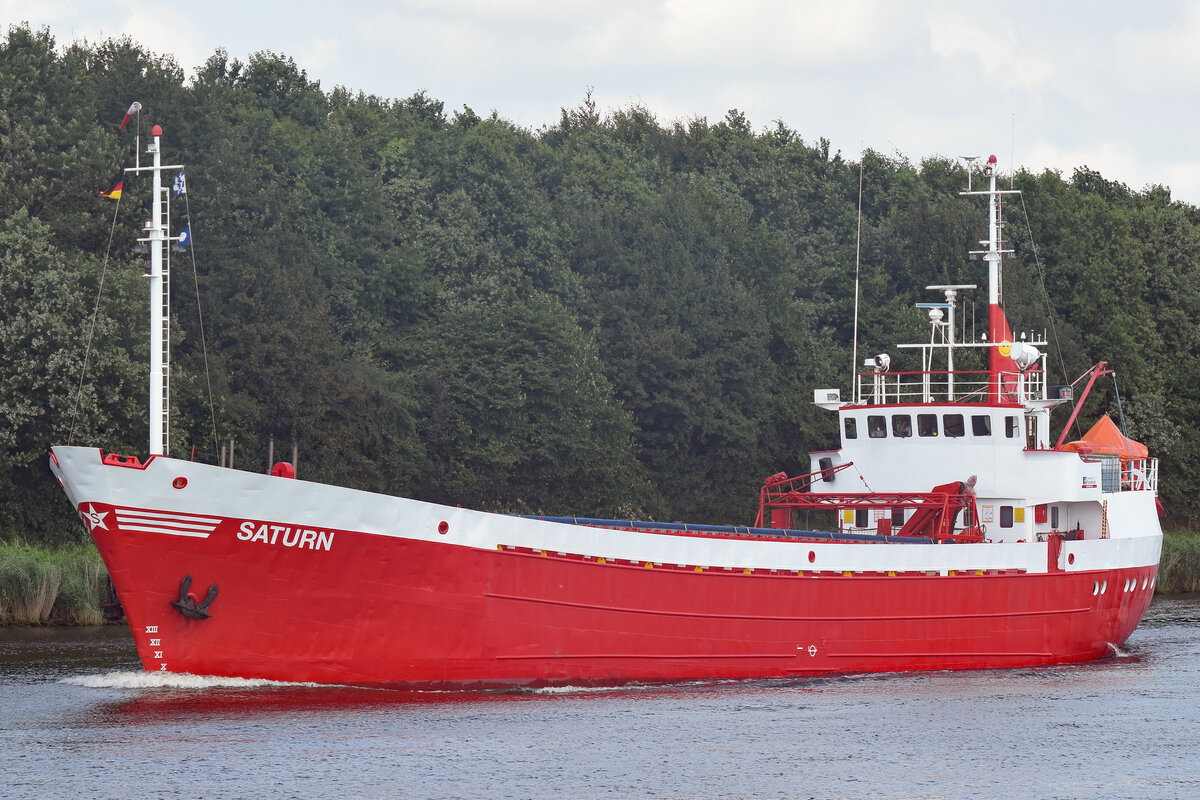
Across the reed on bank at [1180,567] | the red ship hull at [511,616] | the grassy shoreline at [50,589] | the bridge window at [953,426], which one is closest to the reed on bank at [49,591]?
the grassy shoreline at [50,589]

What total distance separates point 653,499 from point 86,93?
1102 inches

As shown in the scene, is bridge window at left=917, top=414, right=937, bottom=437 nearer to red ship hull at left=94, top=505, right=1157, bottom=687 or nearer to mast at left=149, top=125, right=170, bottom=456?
red ship hull at left=94, top=505, right=1157, bottom=687

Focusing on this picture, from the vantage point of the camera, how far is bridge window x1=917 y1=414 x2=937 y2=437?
120 ft

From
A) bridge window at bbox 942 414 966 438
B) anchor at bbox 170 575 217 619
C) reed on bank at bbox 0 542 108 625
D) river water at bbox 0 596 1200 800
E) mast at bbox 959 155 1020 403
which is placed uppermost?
mast at bbox 959 155 1020 403

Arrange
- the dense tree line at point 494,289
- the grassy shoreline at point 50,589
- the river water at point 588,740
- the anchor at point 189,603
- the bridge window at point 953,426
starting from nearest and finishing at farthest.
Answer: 1. the river water at point 588,740
2. the anchor at point 189,603
3. the bridge window at point 953,426
4. the grassy shoreline at point 50,589
5. the dense tree line at point 494,289

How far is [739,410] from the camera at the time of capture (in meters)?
72.2

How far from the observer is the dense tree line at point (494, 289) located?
52.6 metres

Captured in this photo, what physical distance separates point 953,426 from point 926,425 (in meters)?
0.64

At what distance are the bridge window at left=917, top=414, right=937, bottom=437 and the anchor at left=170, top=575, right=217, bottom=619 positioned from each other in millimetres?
17433

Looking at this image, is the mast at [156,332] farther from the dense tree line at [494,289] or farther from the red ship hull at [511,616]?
the dense tree line at [494,289]

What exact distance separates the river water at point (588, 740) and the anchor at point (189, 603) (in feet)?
4.18

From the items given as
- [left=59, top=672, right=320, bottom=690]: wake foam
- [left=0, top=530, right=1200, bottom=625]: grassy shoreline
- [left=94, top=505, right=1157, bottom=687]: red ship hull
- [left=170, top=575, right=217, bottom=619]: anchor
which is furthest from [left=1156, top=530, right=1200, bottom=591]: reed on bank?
[left=170, top=575, right=217, bottom=619]: anchor

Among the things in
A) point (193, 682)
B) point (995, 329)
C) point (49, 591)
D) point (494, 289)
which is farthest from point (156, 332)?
point (494, 289)

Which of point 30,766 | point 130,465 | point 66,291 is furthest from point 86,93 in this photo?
point 30,766
